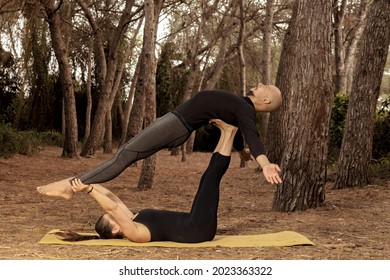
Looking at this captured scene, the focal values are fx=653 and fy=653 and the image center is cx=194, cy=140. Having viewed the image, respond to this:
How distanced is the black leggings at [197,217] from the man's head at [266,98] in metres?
0.59

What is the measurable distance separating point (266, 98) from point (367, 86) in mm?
5201

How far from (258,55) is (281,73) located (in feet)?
38.9

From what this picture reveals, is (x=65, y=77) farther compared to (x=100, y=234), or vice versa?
(x=65, y=77)

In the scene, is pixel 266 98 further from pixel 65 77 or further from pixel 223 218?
pixel 65 77

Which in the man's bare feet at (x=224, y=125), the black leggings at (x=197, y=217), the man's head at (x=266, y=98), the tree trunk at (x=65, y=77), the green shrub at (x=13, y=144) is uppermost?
the tree trunk at (x=65, y=77)

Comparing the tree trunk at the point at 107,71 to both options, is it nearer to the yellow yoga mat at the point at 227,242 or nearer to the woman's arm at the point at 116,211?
the yellow yoga mat at the point at 227,242

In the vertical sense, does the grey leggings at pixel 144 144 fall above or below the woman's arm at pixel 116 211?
above

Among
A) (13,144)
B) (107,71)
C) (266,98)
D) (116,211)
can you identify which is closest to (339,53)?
(107,71)

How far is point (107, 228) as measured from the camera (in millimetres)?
6289

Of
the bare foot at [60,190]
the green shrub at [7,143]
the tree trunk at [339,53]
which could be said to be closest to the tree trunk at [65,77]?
the green shrub at [7,143]

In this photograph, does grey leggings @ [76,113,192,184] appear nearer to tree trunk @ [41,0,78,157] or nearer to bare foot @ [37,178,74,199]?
bare foot @ [37,178,74,199]

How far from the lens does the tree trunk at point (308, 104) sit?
8500mm

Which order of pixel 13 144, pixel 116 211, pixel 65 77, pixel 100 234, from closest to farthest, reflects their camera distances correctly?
1. pixel 116 211
2. pixel 100 234
3. pixel 65 77
4. pixel 13 144
